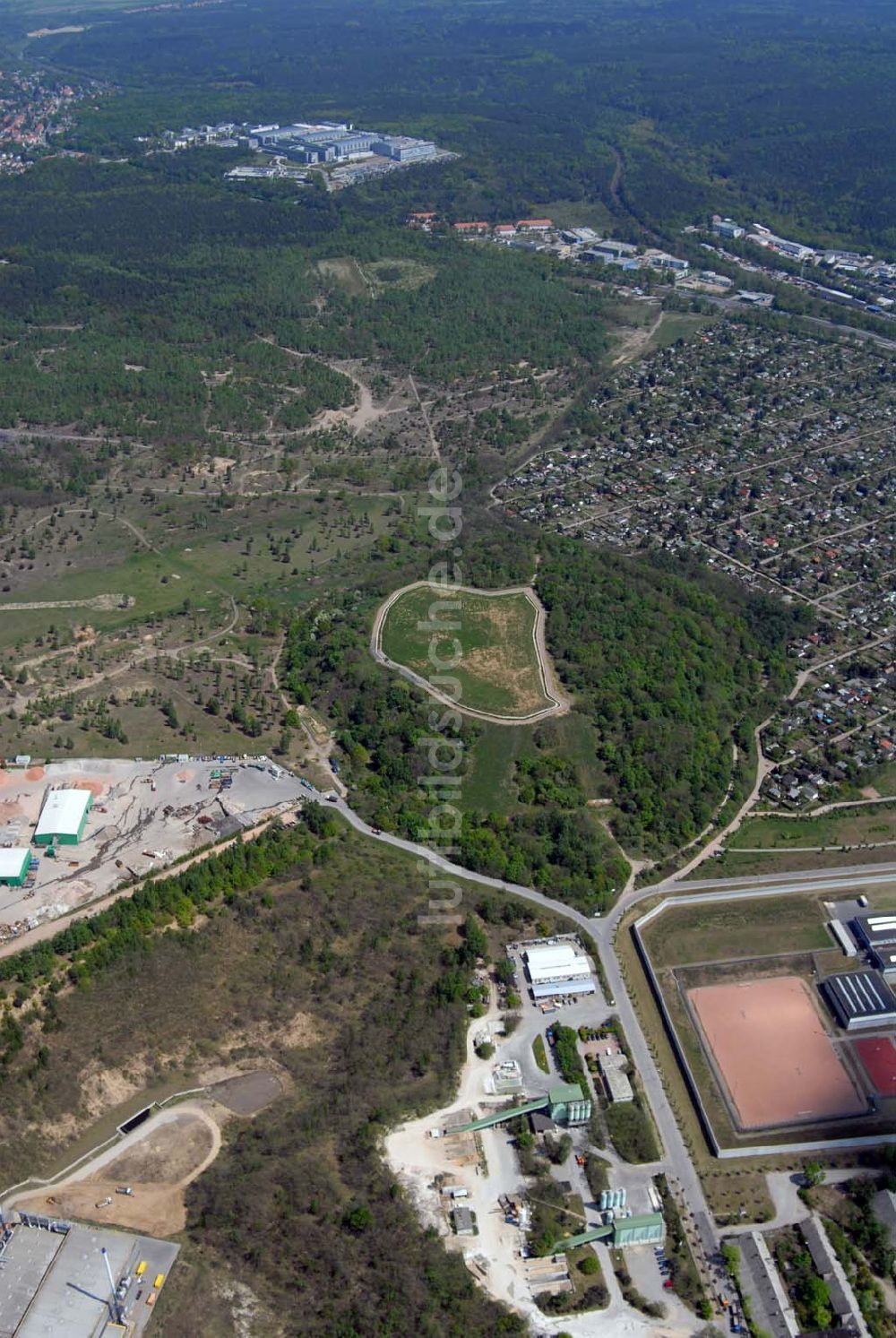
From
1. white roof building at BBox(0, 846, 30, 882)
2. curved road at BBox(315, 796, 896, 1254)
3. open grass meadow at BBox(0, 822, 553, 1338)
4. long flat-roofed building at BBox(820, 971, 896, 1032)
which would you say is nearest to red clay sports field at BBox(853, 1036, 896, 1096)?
long flat-roofed building at BBox(820, 971, 896, 1032)

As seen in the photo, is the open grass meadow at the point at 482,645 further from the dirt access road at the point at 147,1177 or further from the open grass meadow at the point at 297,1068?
the dirt access road at the point at 147,1177

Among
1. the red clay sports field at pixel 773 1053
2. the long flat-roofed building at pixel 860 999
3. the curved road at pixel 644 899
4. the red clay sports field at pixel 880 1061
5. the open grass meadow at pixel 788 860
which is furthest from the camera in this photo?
the open grass meadow at pixel 788 860

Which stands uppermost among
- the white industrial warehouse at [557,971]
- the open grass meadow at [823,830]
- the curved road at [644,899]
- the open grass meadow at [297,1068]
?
the open grass meadow at [297,1068]

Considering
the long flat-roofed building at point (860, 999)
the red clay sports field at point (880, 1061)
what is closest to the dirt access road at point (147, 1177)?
the red clay sports field at point (880, 1061)

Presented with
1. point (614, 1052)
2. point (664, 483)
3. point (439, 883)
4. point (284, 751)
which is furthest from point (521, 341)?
point (614, 1052)

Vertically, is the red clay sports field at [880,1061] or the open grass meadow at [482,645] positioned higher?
the open grass meadow at [482,645]

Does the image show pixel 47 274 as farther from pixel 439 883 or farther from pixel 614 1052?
pixel 614 1052
